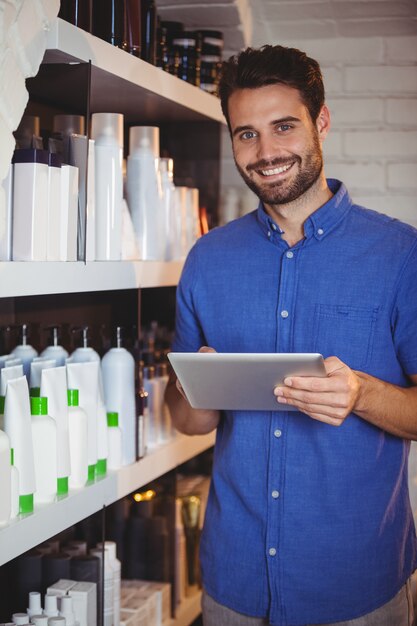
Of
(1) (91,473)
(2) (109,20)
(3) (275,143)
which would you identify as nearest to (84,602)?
(1) (91,473)

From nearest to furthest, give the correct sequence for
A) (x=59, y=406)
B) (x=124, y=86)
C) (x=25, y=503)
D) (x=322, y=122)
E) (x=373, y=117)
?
1. (x=25, y=503)
2. (x=59, y=406)
3. (x=322, y=122)
4. (x=124, y=86)
5. (x=373, y=117)

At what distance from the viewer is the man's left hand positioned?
1.58 meters

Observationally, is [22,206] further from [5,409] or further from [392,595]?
[392,595]

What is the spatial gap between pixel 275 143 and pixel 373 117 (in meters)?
1.22

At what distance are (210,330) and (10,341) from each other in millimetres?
469

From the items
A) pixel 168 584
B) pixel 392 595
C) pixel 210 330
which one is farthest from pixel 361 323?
pixel 168 584

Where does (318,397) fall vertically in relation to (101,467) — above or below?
above

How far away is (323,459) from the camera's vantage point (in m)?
1.81

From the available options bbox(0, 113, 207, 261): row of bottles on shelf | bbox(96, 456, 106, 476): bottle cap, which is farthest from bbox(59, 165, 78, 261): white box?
bbox(96, 456, 106, 476): bottle cap

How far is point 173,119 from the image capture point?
2709 millimetres

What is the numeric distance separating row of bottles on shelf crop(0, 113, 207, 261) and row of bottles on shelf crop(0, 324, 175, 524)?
0.77 ft

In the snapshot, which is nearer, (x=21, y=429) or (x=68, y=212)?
(x=21, y=429)

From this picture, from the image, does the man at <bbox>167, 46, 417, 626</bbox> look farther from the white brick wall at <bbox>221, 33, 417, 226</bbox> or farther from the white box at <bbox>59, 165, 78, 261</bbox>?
the white brick wall at <bbox>221, 33, 417, 226</bbox>

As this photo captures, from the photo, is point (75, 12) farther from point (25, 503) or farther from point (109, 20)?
point (25, 503)
